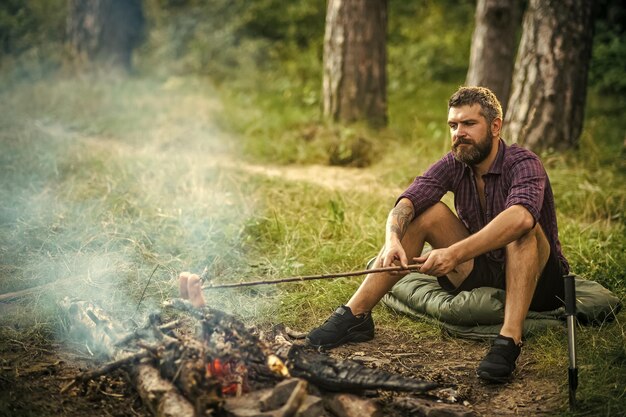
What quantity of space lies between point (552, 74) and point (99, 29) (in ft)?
25.9

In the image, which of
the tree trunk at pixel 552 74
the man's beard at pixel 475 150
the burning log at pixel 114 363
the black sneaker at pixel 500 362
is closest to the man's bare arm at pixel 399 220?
the man's beard at pixel 475 150

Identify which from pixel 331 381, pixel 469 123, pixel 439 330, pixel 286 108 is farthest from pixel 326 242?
pixel 286 108

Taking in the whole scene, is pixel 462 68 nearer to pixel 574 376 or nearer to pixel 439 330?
pixel 439 330

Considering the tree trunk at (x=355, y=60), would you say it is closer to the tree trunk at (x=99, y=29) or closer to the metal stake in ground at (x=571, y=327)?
the tree trunk at (x=99, y=29)

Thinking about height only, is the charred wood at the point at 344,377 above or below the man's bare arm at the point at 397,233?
below

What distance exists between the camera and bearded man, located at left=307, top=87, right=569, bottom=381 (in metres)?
3.40

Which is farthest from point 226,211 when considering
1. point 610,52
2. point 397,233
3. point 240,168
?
point 610,52

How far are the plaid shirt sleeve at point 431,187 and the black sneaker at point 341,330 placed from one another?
2.28 ft

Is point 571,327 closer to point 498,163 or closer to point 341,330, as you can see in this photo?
point 498,163

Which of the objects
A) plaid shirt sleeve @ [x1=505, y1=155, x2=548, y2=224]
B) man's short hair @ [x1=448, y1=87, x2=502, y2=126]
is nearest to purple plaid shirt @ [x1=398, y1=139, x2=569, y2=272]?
plaid shirt sleeve @ [x1=505, y1=155, x2=548, y2=224]

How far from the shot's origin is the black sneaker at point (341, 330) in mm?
3717

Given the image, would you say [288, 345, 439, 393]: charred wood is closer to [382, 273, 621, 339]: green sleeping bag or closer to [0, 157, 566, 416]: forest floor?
[0, 157, 566, 416]: forest floor

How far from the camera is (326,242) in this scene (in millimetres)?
5219

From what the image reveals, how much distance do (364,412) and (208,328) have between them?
84 cm
